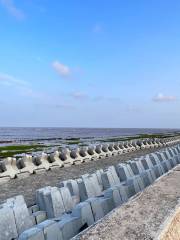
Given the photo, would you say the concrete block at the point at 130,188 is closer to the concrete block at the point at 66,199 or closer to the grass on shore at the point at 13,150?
the concrete block at the point at 66,199

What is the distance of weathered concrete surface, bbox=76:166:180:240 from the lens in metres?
2.67

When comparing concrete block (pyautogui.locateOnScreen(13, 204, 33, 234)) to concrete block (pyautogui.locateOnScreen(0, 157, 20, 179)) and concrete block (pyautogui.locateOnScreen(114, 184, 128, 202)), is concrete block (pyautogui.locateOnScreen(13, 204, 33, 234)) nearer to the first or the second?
concrete block (pyautogui.locateOnScreen(114, 184, 128, 202))

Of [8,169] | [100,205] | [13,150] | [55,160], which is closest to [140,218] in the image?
[100,205]

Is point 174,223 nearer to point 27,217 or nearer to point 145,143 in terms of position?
point 27,217

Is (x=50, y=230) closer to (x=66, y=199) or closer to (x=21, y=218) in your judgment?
(x=21, y=218)

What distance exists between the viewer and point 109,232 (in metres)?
2.72

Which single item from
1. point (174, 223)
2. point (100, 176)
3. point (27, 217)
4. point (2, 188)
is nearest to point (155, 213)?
point (174, 223)

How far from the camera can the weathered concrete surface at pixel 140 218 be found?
2.67 m

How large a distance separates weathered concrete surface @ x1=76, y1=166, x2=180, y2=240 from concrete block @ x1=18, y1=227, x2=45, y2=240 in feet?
1.74

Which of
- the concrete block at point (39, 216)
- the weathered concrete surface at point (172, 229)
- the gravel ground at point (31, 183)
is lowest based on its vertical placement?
the gravel ground at point (31, 183)

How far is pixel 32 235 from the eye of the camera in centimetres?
296

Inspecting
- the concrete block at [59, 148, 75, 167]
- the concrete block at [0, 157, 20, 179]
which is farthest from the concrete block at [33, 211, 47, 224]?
the concrete block at [59, 148, 75, 167]

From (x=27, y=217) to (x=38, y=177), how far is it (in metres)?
6.48

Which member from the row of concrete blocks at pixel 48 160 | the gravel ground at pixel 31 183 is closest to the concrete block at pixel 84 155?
the row of concrete blocks at pixel 48 160
